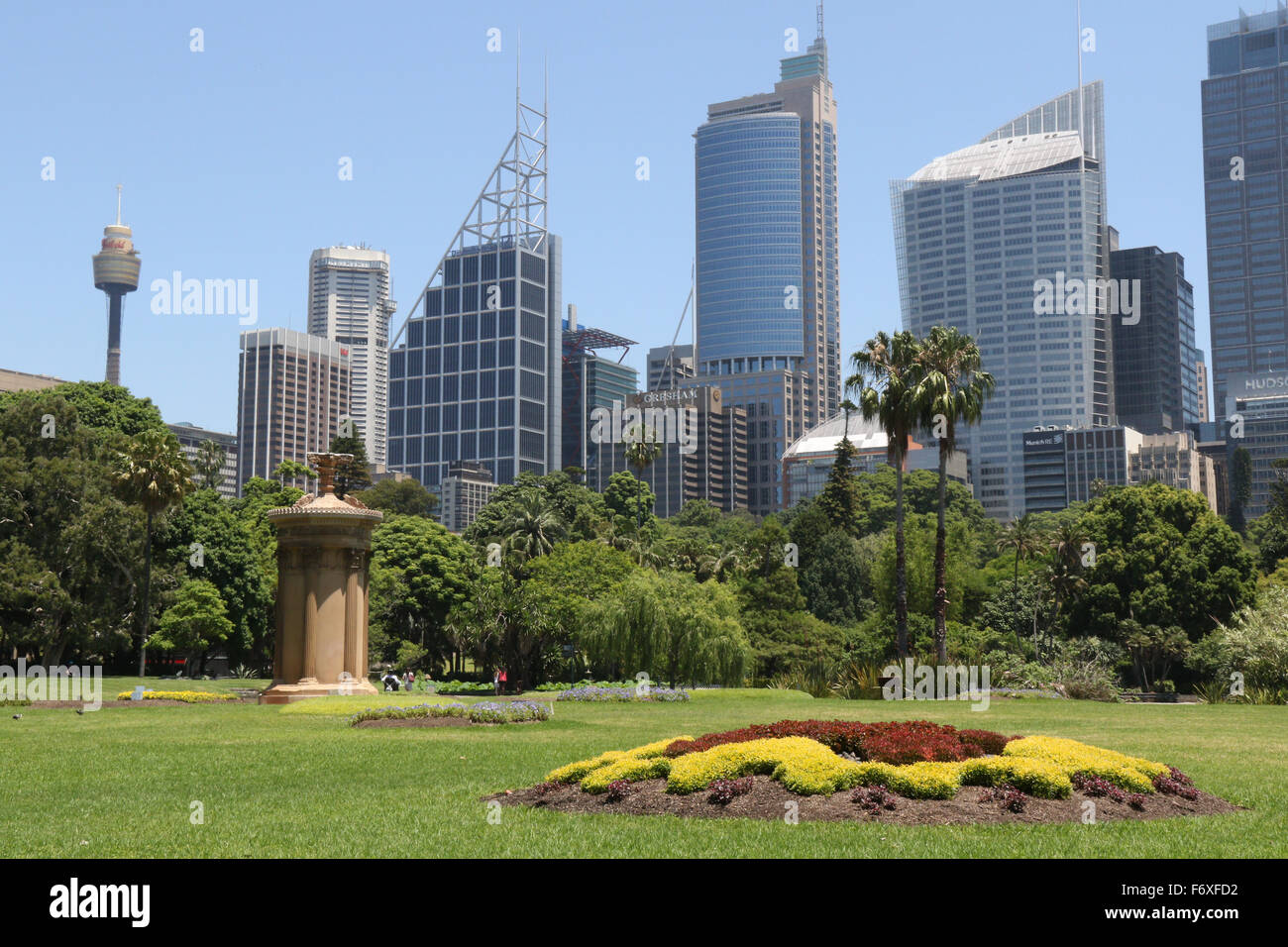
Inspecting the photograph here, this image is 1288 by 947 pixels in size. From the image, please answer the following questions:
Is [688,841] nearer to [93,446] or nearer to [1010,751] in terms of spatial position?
[1010,751]

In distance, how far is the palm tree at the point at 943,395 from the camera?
47.8 metres

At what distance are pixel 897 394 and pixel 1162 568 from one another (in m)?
30.5

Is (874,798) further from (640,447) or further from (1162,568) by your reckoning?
(640,447)

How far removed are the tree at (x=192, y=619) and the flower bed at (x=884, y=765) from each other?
51.0m

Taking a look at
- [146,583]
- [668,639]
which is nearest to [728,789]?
[668,639]

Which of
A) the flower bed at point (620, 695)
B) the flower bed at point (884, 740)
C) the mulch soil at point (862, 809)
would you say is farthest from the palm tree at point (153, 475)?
the mulch soil at point (862, 809)

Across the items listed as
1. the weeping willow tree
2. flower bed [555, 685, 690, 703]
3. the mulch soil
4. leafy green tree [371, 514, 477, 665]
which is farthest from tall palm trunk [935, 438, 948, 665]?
leafy green tree [371, 514, 477, 665]

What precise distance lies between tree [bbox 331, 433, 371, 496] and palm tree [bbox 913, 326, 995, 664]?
72.1 meters

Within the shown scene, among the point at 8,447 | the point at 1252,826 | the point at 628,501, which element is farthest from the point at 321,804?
the point at 628,501

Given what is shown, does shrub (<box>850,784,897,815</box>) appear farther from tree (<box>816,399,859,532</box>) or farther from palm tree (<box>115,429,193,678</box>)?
tree (<box>816,399,859,532</box>)

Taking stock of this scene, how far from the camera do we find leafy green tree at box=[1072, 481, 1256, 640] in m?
69.2

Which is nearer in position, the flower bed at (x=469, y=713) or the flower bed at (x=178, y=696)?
the flower bed at (x=469, y=713)
